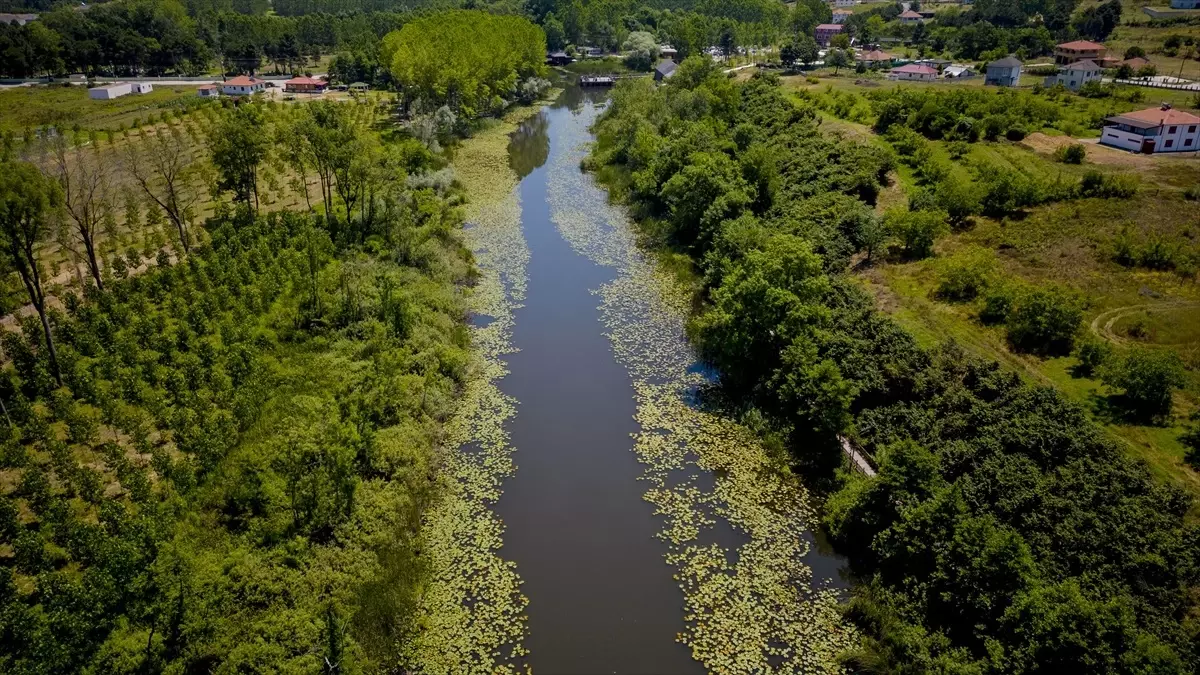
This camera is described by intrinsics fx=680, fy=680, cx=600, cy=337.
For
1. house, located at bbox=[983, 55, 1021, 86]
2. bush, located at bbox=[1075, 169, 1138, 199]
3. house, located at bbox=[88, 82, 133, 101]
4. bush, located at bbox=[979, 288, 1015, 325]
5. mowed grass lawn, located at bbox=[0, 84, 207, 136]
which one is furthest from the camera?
house, located at bbox=[88, 82, 133, 101]

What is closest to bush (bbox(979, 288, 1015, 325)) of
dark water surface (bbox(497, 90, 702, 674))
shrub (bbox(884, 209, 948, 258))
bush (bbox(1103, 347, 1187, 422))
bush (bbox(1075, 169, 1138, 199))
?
bush (bbox(1103, 347, 1187, 422))

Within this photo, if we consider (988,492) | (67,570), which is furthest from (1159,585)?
(67,570)

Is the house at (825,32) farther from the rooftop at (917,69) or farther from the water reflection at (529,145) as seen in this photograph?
the water reflection at (529,145)

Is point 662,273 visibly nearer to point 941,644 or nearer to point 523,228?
point 523,228

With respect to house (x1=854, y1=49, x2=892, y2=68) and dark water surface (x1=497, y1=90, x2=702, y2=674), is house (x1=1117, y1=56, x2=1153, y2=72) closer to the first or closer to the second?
house (x1=854, y1=49, x2=892, y2=68)

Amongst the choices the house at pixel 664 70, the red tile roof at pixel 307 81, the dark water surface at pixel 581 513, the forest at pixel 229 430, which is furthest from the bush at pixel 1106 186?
the red tile roof at pixel 307 81
